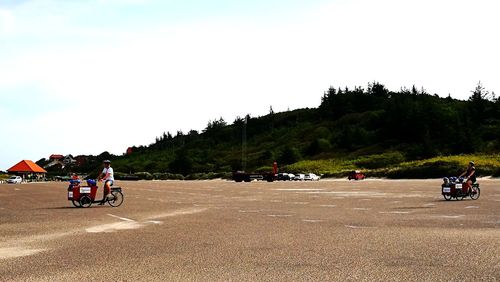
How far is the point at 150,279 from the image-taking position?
7082 millimetres

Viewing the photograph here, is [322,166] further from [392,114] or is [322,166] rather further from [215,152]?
[215,152]

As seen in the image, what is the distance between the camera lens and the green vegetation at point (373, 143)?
85.5 meters

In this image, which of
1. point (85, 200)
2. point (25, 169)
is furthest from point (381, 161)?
point (25, 169)

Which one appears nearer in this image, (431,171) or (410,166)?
(431,171)

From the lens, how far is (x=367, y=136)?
124062 mm

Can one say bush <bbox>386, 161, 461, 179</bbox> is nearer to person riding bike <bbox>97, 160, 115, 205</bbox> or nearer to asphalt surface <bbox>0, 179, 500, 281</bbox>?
person riding bike <bbox>97, 160, 115, 205</bbox>

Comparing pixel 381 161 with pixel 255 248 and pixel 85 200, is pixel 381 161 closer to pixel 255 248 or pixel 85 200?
pixel 85 200

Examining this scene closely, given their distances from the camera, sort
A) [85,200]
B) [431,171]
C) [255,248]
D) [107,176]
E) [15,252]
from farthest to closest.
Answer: [431,171], [85,200], [107,176], [255,248], [15,252]

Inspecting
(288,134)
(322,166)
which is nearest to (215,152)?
(288,134)

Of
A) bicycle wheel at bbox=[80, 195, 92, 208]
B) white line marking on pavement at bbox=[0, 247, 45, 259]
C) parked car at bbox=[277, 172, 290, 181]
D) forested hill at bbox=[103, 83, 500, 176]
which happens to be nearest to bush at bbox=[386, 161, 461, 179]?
parked car at bbox=[277, 172, 290, 181]

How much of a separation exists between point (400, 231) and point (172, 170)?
413 feet

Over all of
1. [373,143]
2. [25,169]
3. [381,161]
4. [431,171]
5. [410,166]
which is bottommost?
[431,171]

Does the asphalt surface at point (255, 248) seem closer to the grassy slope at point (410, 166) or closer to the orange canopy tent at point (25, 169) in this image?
the grassy slope at point (410, 166)

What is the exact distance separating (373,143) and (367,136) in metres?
3.11
